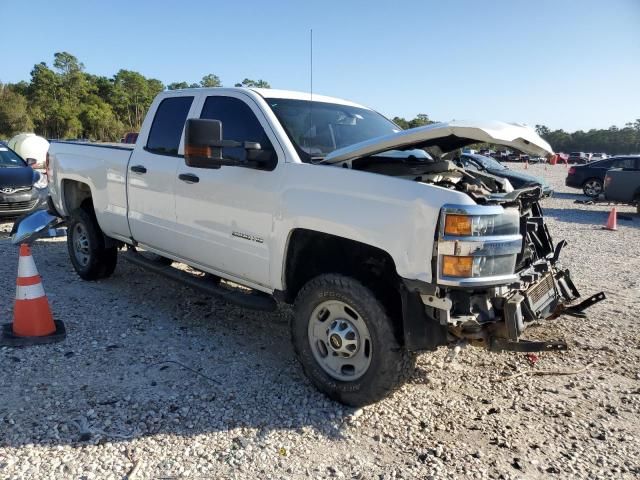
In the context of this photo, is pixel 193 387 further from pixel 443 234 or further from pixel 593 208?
pixel 593 208

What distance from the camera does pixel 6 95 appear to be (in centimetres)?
5494

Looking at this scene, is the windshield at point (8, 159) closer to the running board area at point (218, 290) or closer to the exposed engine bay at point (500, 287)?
the running board area at point (218, 290)

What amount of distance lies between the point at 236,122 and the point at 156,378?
206 centimetres

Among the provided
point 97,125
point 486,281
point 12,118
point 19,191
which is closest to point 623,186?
point 486,281

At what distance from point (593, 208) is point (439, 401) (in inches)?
580

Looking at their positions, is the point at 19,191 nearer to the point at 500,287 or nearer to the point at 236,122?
the point at 236,122

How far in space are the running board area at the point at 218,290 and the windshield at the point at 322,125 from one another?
3.68 ft

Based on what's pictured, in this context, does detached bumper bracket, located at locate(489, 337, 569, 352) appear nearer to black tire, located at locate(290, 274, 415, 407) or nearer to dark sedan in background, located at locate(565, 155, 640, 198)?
black tire, located at locate(290, 274, 415, 407)

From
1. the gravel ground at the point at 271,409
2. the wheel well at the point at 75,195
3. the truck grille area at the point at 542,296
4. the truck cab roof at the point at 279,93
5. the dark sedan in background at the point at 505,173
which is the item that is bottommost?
Result: the gravel ground at the point at 271,409

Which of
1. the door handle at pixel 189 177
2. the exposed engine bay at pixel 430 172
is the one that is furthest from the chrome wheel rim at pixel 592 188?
the door handle at pixel 189 177

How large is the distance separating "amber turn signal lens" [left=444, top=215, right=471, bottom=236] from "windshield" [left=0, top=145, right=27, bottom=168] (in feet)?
32.6


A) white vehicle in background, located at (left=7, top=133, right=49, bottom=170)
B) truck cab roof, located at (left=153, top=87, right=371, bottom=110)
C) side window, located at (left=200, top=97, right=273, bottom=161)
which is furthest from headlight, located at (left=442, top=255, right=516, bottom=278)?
white vehicle in background, located at (left=7, top=133, right=49, bottom=170)

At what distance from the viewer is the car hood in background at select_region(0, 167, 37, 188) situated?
9316 mm

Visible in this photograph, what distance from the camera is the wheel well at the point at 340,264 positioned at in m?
3.33
